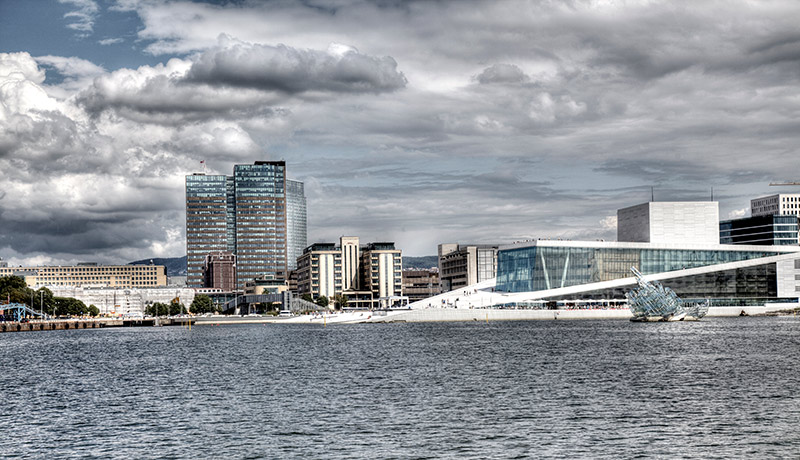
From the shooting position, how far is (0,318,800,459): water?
39.0m

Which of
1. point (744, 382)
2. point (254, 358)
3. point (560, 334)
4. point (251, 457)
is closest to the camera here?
point (251, 457)

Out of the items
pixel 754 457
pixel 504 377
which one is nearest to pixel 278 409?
pixel 504 377

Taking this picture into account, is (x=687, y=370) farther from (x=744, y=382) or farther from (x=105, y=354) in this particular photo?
(x=105, y=354)

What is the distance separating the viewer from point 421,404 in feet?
170

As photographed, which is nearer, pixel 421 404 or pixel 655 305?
pixel 421 404

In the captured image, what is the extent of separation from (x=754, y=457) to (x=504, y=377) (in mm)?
31313

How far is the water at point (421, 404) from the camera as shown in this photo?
128ft

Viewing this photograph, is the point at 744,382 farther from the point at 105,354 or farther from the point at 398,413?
the point at 105,354

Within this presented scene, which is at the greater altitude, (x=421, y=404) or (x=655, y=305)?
(x=421, y=404)

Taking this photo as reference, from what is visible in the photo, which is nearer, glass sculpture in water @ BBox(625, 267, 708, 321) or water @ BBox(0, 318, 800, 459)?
water @ BBox(0, 318, 800, 459)

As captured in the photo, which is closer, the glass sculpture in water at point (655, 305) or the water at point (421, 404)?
the water at point (421, 404)

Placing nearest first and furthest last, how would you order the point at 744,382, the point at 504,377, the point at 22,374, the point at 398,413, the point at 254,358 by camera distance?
the point at 398,413
the point at 744,382
the point at 504,377
the point at 22,374
the point at 254,358

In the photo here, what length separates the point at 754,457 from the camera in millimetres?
34938

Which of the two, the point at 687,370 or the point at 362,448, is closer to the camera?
the point at 362,448
